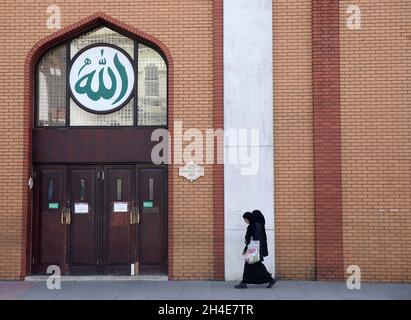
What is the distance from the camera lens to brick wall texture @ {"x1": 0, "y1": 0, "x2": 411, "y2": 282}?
1027cm

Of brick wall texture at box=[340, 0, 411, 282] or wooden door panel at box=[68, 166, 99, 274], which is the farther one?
wooden door panel at box=[68, 166, 99, 274]

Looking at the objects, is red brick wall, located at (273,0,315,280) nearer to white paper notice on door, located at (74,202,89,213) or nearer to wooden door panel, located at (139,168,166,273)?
wooden door panel, located at (139,168,166,273)

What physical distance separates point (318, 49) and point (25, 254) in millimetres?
7080

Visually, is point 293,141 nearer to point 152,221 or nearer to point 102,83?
point 152,221

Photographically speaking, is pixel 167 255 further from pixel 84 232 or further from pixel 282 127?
pixel 282 127

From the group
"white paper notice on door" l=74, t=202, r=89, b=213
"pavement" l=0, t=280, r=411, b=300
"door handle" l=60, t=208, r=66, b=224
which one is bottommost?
"pavement" l=0, t=280, r=411, b=300

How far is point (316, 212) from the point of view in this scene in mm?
10305

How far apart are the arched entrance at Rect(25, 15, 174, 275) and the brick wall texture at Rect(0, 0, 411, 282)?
0.37m

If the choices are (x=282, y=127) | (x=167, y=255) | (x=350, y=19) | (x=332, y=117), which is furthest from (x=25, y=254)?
(x=350, y=19)

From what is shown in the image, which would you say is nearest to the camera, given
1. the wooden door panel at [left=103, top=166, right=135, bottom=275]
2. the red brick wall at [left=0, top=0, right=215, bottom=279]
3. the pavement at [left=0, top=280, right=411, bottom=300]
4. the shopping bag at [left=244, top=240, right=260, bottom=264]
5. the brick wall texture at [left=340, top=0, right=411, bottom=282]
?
the pavement at [left=0, top=280, right=411, bottom=300]

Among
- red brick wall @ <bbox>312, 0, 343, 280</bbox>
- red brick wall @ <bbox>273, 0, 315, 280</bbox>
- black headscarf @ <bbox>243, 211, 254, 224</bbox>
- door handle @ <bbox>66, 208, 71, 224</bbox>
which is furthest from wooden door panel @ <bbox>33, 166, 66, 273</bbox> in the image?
red brick wall @ <bbox>312, 0, 343, 280</bbox>

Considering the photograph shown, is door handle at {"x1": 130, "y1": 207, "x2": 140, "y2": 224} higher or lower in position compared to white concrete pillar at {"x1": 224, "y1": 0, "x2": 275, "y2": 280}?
lower

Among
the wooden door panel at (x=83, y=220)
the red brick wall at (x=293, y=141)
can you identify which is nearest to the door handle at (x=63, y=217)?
the wooden door panel at (x=83, y=220)

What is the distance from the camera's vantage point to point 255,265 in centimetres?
962
